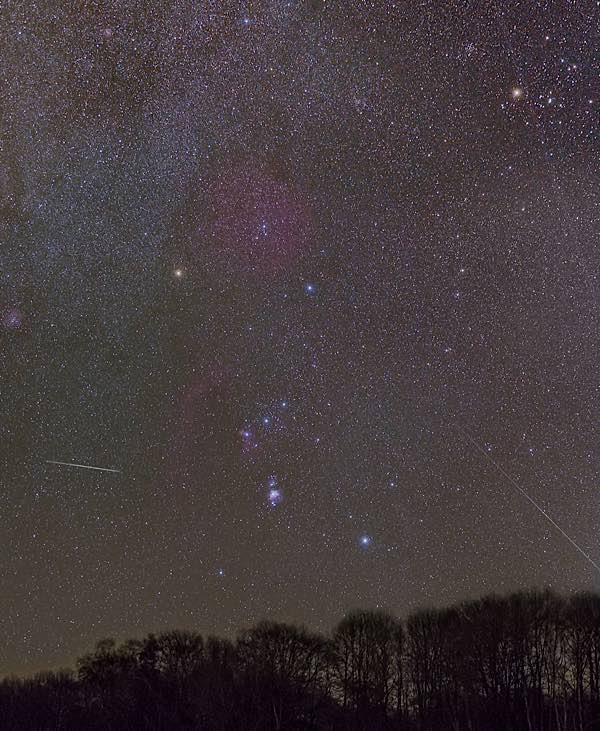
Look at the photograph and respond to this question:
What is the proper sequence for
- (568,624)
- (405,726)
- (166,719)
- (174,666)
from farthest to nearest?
(174,666) < (166,719) < (405,726) < (568,624)

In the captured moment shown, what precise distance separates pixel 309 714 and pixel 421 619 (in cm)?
1080

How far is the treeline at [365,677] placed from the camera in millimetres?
49625

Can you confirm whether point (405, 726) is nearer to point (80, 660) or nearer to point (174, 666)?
point (174, 666)

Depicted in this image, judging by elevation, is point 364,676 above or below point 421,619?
below

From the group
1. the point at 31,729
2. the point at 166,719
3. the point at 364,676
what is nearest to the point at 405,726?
the point at 364,676

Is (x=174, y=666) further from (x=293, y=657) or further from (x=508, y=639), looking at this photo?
(x=508, y=639)

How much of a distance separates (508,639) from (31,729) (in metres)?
42.4

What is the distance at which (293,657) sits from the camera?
2259 inches

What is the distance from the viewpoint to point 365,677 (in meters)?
58.2

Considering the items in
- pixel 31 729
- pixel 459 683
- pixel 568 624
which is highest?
pixel 568 624

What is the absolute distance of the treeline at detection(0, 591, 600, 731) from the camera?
49.6 m

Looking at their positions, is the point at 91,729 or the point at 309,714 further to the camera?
the point at 91,729

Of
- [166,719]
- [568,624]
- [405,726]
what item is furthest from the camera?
[166,719]

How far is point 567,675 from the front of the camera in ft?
165
